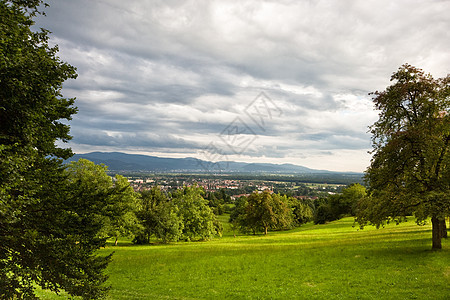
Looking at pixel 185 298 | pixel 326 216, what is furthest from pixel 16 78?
pixel 326 216

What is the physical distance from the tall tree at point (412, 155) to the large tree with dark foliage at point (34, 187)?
22.7 meters

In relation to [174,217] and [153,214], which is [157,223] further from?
[174,217]

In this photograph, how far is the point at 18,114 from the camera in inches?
418

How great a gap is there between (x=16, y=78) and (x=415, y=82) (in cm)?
2788

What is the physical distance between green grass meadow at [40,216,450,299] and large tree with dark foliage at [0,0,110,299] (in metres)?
9.07

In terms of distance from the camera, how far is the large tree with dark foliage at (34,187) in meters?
9.42

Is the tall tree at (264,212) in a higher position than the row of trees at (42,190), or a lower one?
lower

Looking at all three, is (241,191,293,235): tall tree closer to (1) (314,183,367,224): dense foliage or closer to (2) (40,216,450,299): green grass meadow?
(2) (40,216,450,299): green grass meadow

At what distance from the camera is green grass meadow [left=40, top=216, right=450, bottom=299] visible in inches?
696

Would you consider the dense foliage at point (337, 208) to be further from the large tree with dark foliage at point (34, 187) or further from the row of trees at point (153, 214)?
the large tree with dark foliage at point (34, 187)

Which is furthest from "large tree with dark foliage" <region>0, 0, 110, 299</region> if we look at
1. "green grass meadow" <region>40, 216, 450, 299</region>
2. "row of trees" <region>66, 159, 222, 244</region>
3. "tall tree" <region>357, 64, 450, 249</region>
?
"tall tree" <region>357, 64, 450, 249</region>

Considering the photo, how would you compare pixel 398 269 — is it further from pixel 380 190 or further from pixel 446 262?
pixel 380 190

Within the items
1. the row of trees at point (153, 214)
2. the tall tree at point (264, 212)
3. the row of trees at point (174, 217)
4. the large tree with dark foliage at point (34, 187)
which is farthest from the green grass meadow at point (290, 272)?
the tall tree at point (264, 212)

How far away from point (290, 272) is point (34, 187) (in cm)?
2108
